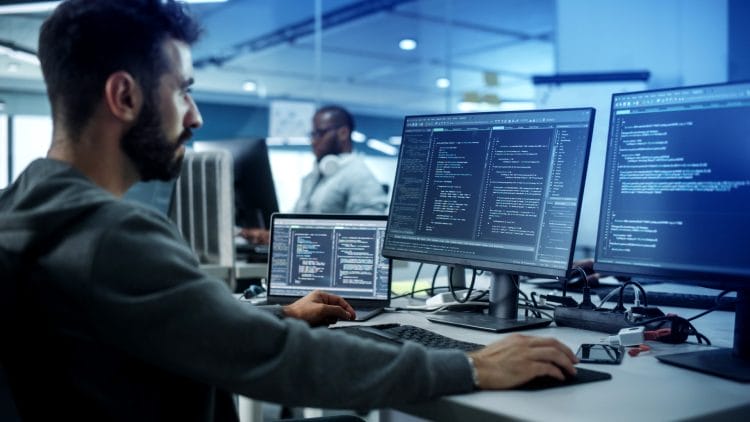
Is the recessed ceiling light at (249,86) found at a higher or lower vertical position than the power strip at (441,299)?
higher

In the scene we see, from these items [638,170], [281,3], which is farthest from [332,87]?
[638,170]

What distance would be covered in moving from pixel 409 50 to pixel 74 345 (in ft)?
20.5

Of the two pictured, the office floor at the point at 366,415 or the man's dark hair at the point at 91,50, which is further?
the office floor at the point at 366,415

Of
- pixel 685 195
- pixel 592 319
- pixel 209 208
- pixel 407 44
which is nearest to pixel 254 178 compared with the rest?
pixel 209 208

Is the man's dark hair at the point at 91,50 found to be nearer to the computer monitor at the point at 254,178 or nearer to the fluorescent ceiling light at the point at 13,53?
the computer monitor at the point at 254,178

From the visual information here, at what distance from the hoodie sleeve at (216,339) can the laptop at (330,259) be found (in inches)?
30.5

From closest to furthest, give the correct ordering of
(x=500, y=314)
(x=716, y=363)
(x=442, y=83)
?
(x=716, y=363) < (x=500, y=314) < (x=442, y=83)

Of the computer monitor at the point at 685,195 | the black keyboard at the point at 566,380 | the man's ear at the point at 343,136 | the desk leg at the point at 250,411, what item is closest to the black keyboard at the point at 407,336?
the black keyboard at the point at 566,380

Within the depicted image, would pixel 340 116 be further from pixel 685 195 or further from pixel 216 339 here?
pixel 216 339

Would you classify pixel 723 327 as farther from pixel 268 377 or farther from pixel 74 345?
pixel 74 345

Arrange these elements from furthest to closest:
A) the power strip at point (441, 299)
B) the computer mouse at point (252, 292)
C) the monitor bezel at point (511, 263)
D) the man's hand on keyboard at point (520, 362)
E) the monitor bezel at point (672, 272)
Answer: the computer mouse at point (252, 292)
the power strip at point (441, 299)
the monitor bezel at point (511, 263)
the monitor bezel at point (672, 272)
the man's hand on keyboard at point (520, 362)

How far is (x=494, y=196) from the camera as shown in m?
1.45

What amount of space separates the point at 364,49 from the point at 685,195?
592cm

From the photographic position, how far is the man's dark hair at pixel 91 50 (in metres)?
0.97
